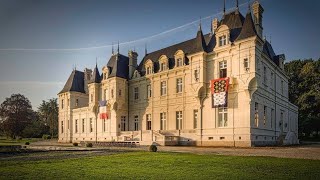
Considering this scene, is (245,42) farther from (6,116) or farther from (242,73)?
(6,116)

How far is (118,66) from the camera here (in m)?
45.3

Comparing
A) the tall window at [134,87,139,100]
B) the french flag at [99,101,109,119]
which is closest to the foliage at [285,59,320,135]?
the tall window at [134,87,139,100]

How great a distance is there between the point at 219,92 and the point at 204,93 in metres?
2.47

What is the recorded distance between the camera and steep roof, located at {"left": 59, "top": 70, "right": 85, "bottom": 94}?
179 feet

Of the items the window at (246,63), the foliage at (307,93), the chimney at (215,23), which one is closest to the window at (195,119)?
the window at (246,63)

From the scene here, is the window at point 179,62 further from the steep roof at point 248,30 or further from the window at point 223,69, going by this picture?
the steep roof at point 248,30

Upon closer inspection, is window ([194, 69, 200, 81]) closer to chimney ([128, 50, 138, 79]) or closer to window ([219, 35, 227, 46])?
window ([219, 35, 227, 46])

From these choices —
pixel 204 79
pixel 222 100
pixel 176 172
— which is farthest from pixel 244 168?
pixel 204 79

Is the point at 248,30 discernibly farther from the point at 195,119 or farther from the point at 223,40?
the point at 195,119

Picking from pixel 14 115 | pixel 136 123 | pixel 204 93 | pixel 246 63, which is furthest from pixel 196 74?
pixel 14 115

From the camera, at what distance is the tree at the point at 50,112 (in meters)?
83.8

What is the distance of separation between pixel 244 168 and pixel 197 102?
72.7 ft

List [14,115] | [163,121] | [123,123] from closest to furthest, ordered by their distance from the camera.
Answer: [163,121] < [123,123] < [14,115]

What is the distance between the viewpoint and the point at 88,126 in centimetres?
4950
